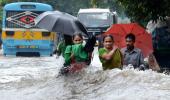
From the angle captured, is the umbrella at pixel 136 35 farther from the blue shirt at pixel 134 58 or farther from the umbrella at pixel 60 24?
the blue shirt at pixel 134 58

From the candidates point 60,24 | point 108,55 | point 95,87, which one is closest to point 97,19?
point 60,24

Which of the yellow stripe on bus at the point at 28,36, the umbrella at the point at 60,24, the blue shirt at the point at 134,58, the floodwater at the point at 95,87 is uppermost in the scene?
the umbrella at the point at 60,24

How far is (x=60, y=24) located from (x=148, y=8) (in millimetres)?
2266

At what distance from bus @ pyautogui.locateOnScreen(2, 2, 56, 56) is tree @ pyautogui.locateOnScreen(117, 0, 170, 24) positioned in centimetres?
1252

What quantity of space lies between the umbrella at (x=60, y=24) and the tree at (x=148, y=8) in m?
→ 1.68

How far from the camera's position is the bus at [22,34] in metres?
26.9

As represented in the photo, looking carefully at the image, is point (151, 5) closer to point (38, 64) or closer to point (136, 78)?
point (136, 78)

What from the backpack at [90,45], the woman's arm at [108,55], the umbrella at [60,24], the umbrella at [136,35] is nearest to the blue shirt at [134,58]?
the woman's arm at [108,55]

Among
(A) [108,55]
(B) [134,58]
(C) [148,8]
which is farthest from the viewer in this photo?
(C) [148,8]

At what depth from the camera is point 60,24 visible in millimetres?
13250

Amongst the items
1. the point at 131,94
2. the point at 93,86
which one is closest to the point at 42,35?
the point at 93,86

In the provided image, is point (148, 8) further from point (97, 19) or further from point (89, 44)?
point (97, 19)

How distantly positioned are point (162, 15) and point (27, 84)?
3636 mm

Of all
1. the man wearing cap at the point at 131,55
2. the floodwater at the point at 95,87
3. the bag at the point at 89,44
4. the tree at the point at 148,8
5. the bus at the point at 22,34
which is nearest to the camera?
the floodwater at the point at 95,87
